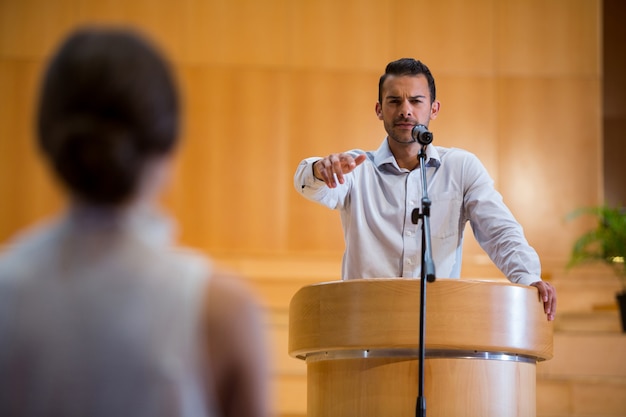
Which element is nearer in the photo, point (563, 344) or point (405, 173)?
point (405, 173)

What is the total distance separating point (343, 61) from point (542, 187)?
2.05 m

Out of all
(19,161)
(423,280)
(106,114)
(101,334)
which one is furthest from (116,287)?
(19,161)

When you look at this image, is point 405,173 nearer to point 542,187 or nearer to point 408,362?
point 408,362

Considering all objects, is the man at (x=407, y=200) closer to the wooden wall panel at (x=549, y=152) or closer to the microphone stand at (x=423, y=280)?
the microphone stand at (x=423, y=280)

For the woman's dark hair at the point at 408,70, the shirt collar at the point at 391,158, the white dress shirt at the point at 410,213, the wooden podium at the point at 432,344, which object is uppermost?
the woman's dark hair at the point at 408,70

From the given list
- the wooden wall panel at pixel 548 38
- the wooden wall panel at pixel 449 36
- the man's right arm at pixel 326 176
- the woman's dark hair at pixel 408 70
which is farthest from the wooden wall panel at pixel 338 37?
the man's right arm at pixel 326 176

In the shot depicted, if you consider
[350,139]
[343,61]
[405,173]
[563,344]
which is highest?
[343,61]

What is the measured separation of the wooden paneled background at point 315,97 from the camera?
7.54 metres

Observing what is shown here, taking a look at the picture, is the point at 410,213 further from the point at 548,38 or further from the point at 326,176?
the point at 548,38

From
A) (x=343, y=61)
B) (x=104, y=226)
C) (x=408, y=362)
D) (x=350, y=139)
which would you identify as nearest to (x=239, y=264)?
(x=350, y=139)

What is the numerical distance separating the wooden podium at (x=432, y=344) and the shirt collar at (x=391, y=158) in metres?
0.86

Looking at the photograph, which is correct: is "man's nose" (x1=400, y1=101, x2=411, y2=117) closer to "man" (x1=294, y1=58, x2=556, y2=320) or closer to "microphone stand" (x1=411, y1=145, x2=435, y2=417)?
"man" (x1=294, y1=58, x2=556, y2=320)

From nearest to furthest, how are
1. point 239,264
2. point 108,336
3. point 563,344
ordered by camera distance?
point 108,336, point 563,344, point 239,264

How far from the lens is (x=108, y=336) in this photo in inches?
39.9
